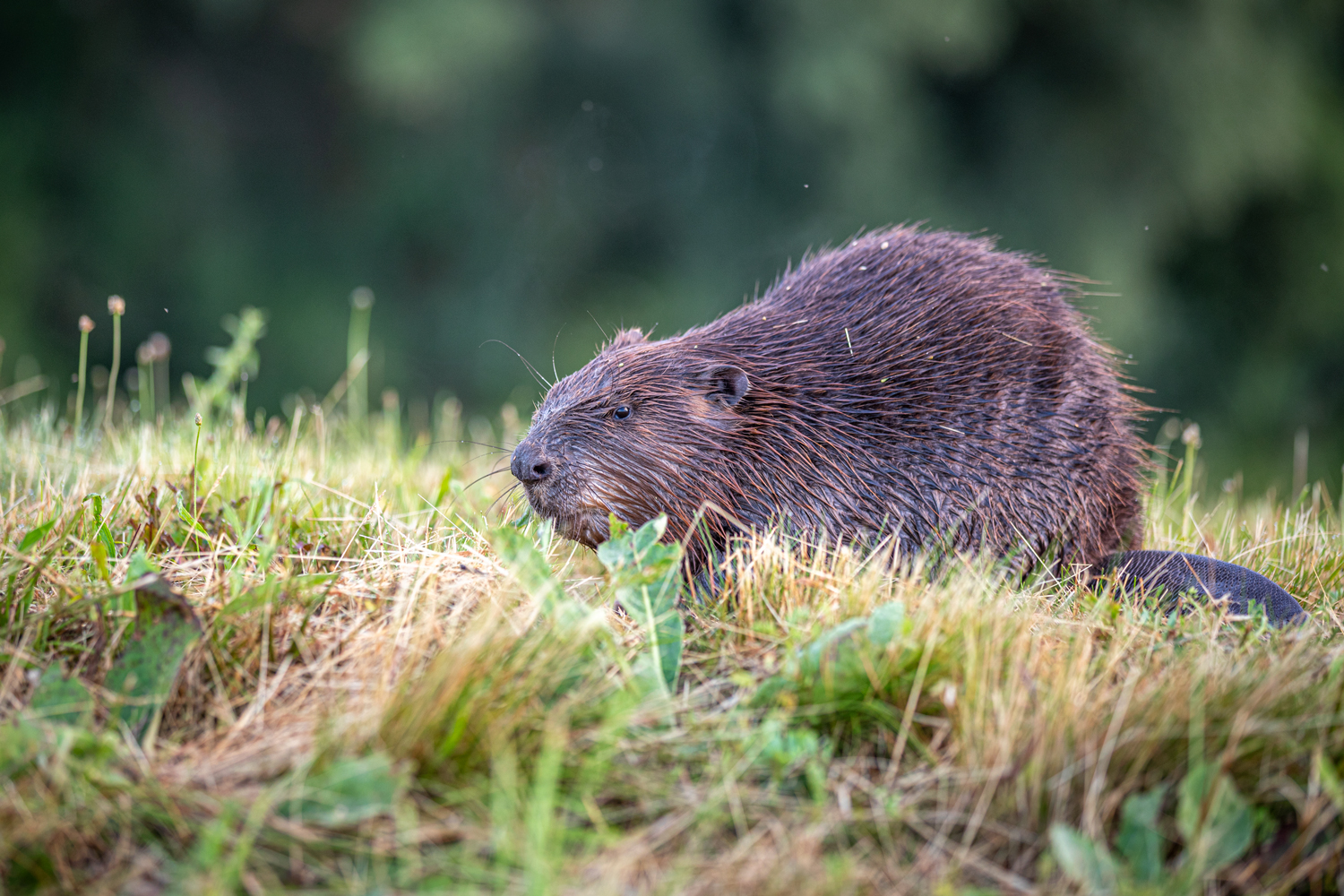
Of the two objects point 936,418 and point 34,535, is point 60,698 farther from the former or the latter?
point 936,418

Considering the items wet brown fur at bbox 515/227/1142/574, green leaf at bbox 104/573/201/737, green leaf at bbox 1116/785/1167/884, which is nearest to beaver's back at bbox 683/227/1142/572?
wet brown fur at bbox 515/227/1142/574

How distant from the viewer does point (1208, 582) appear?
2338 mm

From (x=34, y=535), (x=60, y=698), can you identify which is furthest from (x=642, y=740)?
(x=34, y=535)

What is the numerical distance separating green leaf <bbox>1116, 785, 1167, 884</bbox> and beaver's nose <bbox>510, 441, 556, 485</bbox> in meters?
1.52

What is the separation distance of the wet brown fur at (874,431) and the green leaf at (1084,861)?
3.86ft

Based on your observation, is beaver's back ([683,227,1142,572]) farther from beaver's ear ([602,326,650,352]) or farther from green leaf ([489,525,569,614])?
green leaf ([489,525,569,614])

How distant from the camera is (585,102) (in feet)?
28.6

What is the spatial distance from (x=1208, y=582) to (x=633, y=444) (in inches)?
53.5

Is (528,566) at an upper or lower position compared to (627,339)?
lower

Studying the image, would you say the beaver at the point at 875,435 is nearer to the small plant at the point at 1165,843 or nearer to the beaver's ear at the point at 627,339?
the beaver's ear at the point at 627,339

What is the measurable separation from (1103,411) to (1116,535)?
337 mm

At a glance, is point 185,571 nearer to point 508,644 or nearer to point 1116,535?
point 508,644

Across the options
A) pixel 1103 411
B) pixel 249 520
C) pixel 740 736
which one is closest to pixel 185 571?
pixel 249 520

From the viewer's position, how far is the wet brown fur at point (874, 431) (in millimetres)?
2596
